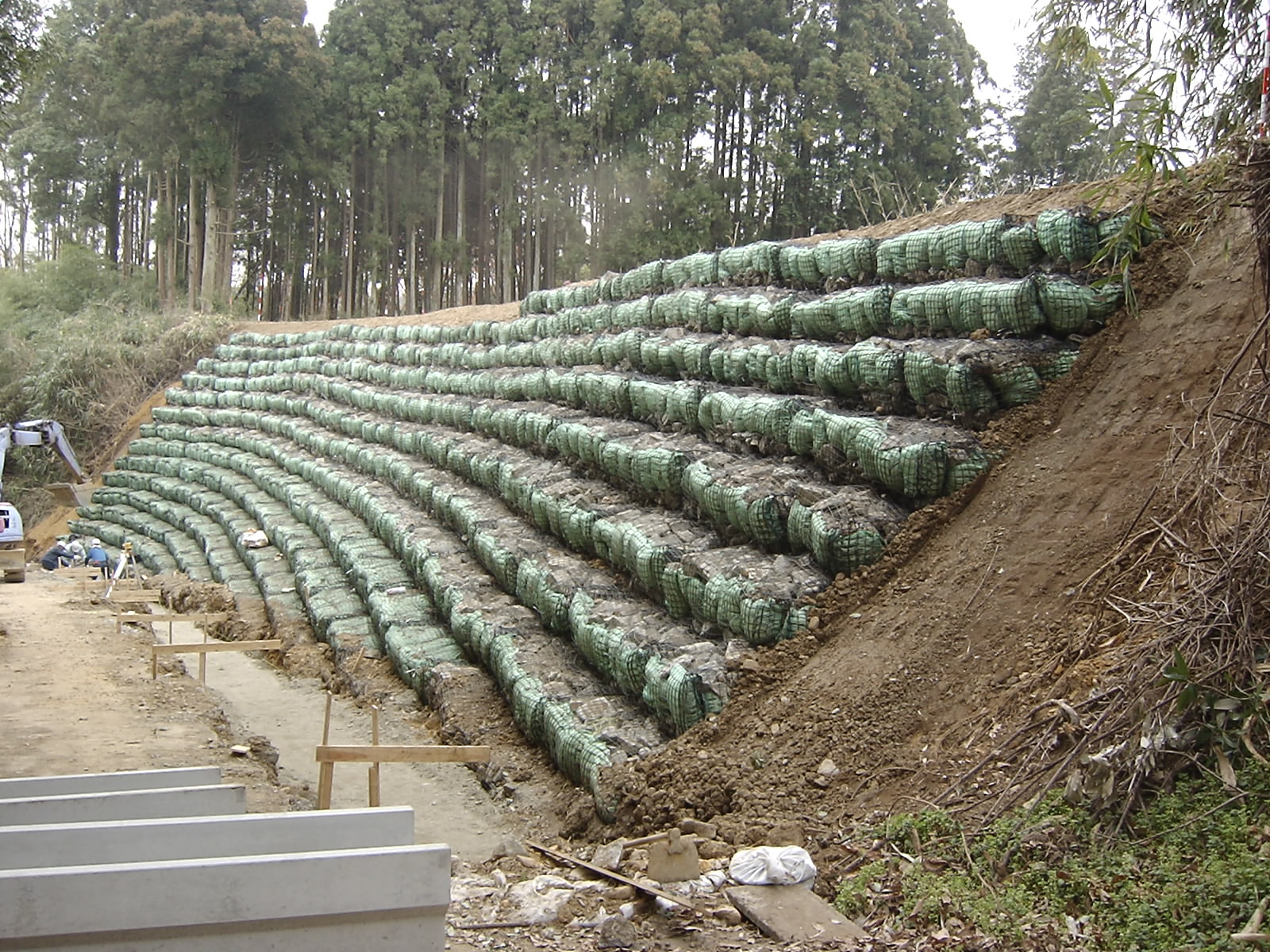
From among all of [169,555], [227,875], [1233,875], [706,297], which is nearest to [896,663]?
[1233,875]

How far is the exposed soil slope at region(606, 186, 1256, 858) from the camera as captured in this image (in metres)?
4.84

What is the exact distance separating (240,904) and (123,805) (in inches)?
45.7

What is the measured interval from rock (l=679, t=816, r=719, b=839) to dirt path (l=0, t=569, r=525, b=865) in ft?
4.68

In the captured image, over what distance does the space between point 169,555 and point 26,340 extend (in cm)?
1419

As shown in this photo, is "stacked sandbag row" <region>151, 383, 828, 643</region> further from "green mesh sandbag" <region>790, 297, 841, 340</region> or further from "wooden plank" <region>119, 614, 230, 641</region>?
"wooden plank" <region>119, 614, 230, 641</region>

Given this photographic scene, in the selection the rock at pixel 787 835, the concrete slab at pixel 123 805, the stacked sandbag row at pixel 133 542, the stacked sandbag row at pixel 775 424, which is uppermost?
the stacked sandbag row at pixel 775 424

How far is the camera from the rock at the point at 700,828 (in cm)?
471

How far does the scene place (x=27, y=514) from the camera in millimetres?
23641

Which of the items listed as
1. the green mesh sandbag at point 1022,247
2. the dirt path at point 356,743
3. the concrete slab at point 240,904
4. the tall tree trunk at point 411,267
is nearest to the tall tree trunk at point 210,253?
the tall tree trunk at point 411,267

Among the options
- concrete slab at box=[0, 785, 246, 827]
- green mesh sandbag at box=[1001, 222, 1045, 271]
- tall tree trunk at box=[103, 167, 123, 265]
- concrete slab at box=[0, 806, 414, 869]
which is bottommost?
concrete slab at box=[0, 785, 246, 827]

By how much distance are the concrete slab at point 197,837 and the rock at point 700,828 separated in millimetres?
1535

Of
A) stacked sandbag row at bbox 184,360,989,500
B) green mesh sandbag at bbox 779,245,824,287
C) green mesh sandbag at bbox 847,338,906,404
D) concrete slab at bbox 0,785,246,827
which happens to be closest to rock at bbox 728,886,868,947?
concrete slab at bbox 0,785,246,827

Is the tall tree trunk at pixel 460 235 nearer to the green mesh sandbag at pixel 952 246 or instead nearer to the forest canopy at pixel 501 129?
the forest canopy at pixel 501 129

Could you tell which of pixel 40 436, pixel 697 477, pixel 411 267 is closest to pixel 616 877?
pixel 697 477
